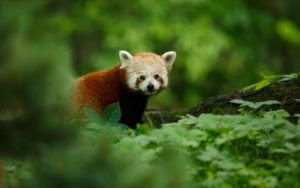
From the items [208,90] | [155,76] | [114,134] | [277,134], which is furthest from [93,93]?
[208,90]

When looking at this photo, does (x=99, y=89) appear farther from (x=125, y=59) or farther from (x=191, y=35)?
(x=191, y=35)

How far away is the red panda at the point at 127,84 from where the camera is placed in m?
4.85

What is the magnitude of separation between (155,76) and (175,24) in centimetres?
932

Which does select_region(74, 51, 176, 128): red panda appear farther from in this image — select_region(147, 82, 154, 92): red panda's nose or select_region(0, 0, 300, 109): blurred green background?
select_region(0, 0, 300, 109): blurred green background

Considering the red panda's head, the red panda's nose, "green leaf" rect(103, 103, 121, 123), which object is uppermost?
the red panda's head

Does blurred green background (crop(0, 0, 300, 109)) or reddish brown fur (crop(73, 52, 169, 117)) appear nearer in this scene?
reddish brown fur (crop(73, 52, 169, 117))

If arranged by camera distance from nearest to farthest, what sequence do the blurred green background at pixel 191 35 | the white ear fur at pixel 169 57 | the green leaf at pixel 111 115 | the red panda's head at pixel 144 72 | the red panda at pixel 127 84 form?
the green leaf at pixel 111 115 → the red panda at pixel 127 84 → the red panda's head at pixel 144 72 → the white ear fur at pixel 169 57 → the blurred green background at pixel 191 35

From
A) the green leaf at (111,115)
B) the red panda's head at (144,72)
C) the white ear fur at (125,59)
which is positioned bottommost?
the green leaf at (111,115)

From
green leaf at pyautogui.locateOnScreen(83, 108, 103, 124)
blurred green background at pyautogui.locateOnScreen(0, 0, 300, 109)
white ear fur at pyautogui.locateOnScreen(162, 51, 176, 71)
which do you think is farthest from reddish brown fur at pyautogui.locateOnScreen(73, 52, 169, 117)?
blurred green background at pyautogui.locateOnScreen(0, 0, 300, 109)

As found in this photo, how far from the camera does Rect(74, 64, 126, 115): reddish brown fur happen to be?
4676mm

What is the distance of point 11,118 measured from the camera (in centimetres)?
191

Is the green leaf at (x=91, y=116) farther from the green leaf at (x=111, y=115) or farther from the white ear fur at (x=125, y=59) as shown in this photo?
the white ear fur at (x=125, y=59)

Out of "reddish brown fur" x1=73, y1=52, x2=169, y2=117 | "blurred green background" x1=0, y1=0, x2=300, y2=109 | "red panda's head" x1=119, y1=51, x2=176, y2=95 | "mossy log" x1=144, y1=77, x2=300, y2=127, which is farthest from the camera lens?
"blurred green background" x1=0, y1=0, x2=300, y2=109

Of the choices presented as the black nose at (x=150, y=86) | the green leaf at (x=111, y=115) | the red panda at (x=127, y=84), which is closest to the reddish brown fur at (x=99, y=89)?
the red panda at (x=127, y=84)
